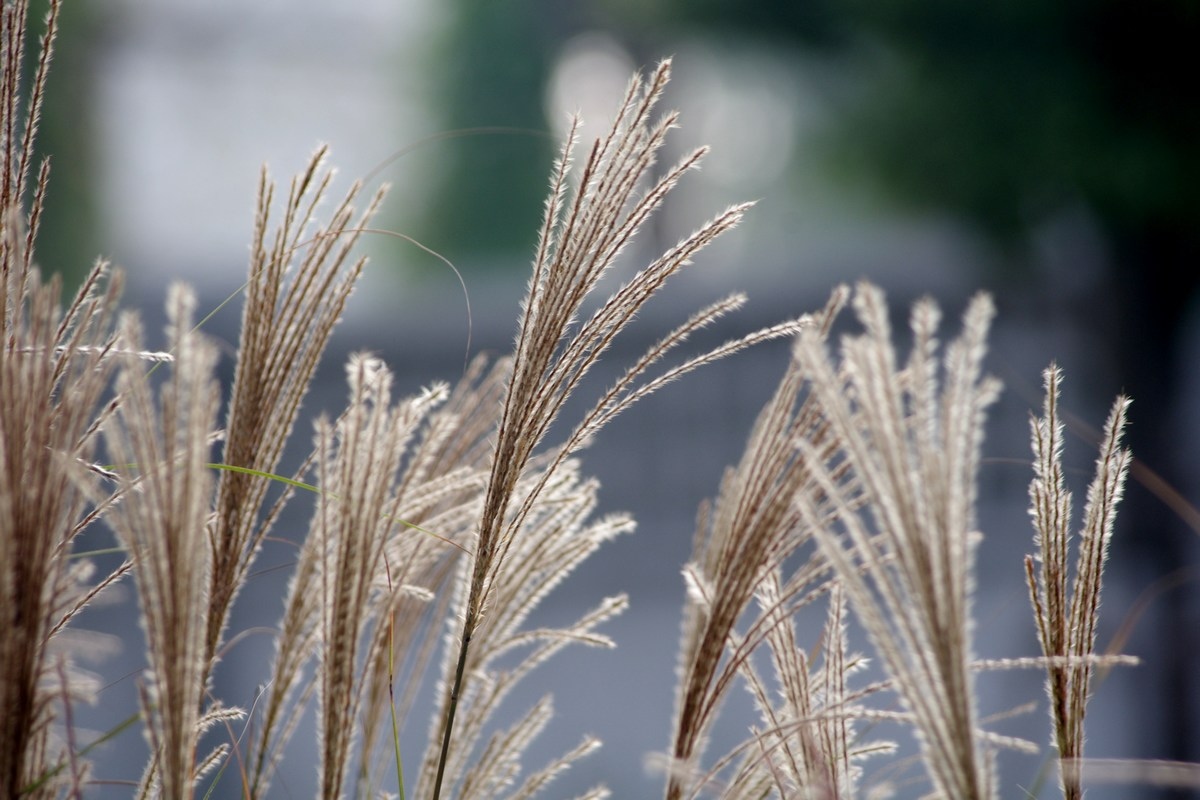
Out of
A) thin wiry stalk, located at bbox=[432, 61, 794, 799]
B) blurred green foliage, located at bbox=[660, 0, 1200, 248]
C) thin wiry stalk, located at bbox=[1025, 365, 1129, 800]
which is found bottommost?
thin wiry stalk, located at bbox=[1025, 365, 1129, 800]

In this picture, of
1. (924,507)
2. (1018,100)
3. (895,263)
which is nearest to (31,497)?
(924,507)

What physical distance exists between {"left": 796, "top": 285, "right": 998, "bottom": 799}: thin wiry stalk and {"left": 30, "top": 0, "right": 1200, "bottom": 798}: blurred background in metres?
0.28

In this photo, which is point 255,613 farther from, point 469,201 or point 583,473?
point 469,201

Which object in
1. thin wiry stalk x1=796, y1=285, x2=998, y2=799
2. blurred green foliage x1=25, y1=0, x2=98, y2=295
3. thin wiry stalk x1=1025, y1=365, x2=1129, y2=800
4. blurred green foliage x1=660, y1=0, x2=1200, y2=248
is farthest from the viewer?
blurred green foliage x1=25, y1=0, x2=98, y2=295

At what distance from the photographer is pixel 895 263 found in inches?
225

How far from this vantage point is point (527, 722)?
612mm

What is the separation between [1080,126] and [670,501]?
2607 mm

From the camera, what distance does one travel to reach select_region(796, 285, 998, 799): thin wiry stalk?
0.35m

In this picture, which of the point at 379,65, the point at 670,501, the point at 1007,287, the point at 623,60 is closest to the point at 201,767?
the point at 1007,287

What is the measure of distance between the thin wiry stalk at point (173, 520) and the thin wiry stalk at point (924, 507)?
0.23 metres

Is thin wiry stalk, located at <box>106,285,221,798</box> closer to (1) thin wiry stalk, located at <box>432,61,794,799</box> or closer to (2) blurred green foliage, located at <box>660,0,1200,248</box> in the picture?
(1) thin wiry stalk, located at <box>432,61,794,799</box>

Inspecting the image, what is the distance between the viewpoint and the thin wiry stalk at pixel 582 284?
0.45 metres

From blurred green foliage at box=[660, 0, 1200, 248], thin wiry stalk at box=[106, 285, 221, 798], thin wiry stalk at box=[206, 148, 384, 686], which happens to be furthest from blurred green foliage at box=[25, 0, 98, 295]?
thin wiry stalk at box=[106, 285, 221, 798]

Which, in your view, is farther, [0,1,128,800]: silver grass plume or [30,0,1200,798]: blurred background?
[30,0,1200,798]: blurred background
